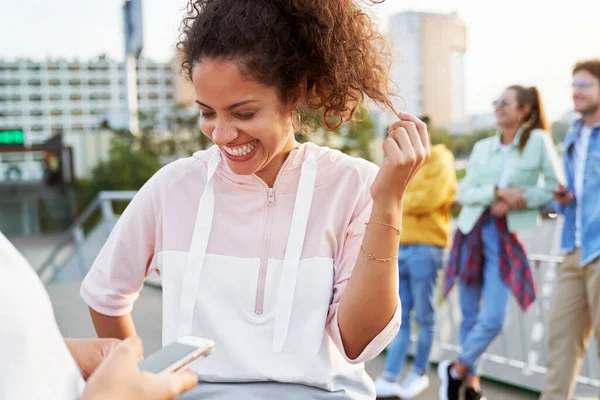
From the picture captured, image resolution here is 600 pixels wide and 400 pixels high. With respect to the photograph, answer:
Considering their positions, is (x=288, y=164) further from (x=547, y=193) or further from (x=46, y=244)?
(x=46, y=244)

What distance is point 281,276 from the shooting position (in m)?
1.31

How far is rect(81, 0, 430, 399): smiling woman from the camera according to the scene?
1255 mm

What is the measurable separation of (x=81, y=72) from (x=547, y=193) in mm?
111654

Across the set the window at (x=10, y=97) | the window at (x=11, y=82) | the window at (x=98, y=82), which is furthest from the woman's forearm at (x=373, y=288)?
the window at (x=98, y=82)

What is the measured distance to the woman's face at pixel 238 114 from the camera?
4.19 ft

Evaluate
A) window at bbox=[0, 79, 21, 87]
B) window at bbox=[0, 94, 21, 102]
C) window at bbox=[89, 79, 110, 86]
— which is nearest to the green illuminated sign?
window at bbox=[0, 79, 21, 87]

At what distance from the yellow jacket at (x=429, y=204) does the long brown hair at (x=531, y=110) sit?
1.54 ft

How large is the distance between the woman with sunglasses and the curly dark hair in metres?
2.16

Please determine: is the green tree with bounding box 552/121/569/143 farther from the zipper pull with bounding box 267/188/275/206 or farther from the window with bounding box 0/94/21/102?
the window with bounding box 0/94/21/102

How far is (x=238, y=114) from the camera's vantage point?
1298mm

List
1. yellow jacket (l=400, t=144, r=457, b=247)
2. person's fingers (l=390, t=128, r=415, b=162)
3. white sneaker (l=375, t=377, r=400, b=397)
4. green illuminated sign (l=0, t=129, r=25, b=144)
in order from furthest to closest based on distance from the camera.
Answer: green illuminated sign (l=0, t=129, r=25, b=144)
white sneaker (l=375, t=377, r=400, b=397)
yellow jacket (l=400, t=144, r=457, b=247)
person's fingers (l=390, t=128, r=415, b=162)

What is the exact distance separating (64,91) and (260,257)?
110831 mm

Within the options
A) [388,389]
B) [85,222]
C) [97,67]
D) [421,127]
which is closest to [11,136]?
[85,222]

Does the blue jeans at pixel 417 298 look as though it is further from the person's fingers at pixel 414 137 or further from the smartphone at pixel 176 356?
the smartphone at pixel 176 356
